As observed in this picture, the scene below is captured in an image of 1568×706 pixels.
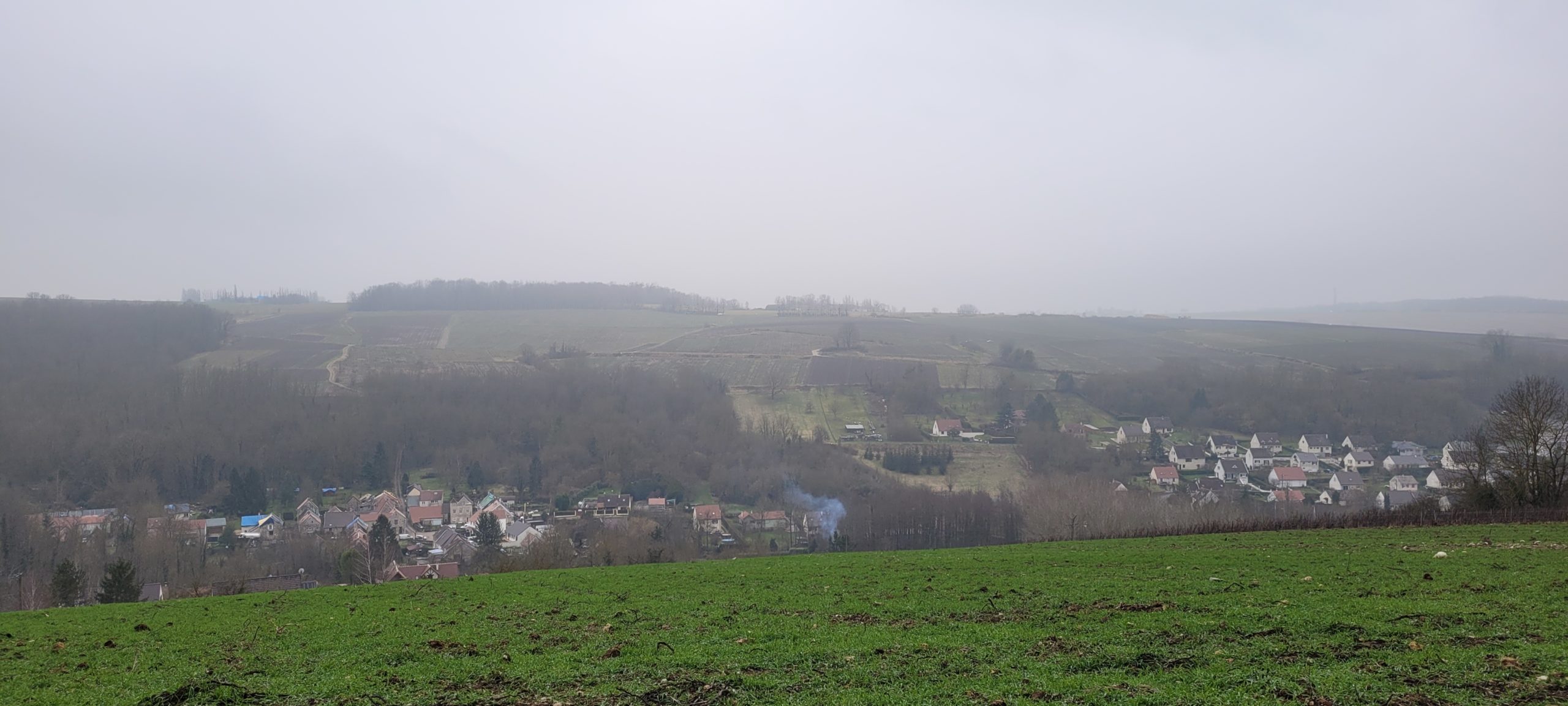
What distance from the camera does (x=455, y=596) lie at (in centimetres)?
2022

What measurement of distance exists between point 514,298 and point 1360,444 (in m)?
160

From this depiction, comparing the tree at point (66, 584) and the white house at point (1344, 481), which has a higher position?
the tree at point (66, 584)

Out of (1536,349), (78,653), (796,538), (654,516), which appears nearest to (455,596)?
(78,653)

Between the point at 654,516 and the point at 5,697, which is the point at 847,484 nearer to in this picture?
the point at 654,516

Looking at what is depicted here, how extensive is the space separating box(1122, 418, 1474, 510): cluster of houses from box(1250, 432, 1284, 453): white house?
101 millimetres

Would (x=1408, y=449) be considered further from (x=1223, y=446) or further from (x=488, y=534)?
(x=488, y=534)

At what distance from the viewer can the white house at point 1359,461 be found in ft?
265

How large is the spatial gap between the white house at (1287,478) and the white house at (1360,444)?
12.2 metres

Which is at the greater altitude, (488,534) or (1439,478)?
(1439,478)

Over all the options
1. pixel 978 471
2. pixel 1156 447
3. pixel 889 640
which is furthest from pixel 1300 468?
pixel 889 640

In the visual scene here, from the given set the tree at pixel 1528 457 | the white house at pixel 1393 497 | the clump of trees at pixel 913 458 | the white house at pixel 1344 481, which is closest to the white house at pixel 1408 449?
the white house at pixel 1344 481

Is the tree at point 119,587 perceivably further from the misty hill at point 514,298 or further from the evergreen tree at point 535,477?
the misty hill at point 514,298

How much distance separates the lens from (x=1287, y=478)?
76.1 m

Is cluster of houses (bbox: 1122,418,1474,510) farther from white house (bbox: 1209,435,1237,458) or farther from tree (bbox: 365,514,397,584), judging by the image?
tree (bbox: 365,514,397,584)
